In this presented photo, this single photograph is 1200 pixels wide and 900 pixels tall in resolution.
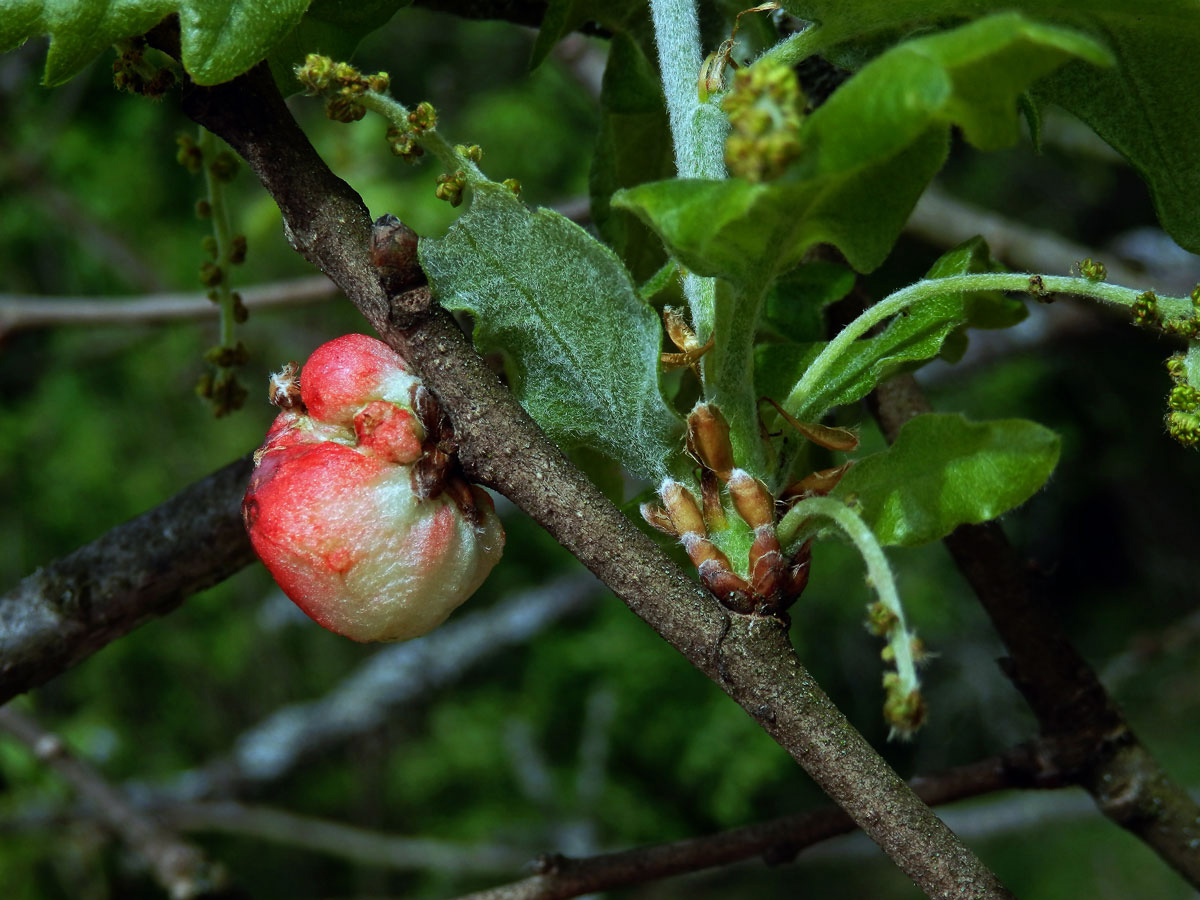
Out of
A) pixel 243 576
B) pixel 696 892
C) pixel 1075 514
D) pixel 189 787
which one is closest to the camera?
pixel 189 787

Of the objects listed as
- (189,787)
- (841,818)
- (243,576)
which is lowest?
(243,576)

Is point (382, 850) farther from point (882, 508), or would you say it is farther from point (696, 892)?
point (882, 508)

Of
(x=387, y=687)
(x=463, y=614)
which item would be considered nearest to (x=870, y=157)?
(x=387, y=687)

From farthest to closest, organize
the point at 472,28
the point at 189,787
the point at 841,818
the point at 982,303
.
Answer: the point at 472,28 → the point at 189,787 → the point at 841,818 → the point at 982,303

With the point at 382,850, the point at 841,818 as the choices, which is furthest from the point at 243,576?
the point at 841,818

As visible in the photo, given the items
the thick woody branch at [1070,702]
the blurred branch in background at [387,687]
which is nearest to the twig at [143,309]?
the thick woody branch at [1070,702]

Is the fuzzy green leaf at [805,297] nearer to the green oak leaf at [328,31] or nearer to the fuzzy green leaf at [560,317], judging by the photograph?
the fuzzy green leaf at [560,317]

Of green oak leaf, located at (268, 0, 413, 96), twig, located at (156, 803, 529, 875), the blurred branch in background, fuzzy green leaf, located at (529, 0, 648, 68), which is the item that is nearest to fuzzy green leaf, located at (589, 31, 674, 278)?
fuzzy green leaf, located at (529, 0, 648, 68)
